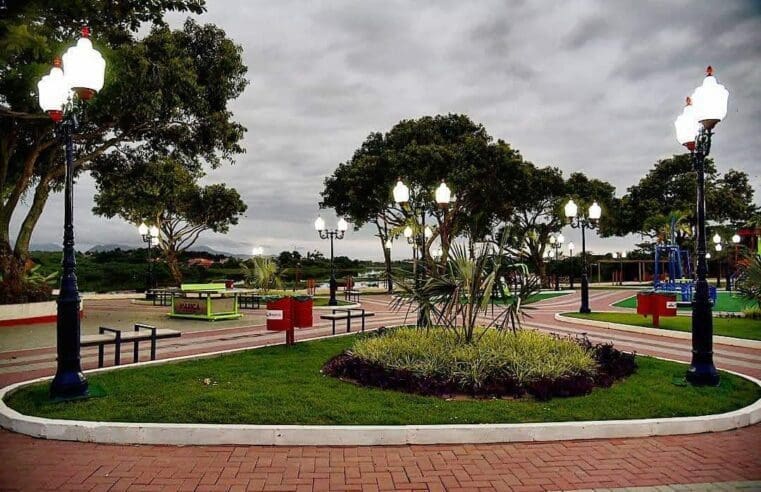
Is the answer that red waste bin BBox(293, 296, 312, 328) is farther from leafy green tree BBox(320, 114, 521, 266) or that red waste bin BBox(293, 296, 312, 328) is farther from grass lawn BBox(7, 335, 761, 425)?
leafy green tree BBox(320, 114, 521, 266)

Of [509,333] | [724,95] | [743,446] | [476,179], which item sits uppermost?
[476,179]

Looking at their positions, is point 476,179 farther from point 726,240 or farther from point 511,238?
point 726,240

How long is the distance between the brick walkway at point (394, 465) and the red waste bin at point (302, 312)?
17.2 ft

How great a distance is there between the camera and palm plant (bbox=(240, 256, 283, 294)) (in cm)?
2545

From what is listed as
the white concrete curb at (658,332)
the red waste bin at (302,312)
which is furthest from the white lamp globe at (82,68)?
the white concrete curb at (658,332)

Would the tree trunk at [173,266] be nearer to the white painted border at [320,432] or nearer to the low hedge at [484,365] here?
the low hedge at [484,365]

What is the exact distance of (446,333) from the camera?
848cm

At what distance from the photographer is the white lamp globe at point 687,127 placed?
733 cm

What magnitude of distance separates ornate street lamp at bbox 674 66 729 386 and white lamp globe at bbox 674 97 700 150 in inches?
0.7

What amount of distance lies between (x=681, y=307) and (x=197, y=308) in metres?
17.4

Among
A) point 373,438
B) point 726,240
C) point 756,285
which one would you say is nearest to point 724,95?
point 373,438

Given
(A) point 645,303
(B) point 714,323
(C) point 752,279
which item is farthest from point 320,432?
(C) point 752,279

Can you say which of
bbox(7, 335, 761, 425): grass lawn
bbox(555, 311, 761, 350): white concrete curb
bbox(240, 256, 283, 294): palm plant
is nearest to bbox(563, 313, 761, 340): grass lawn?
bbox(555, 311, 761, 350): white concrete curb

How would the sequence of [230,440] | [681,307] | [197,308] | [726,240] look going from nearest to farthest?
[230,440] < [197,308] < [681,307] < [726,240]
